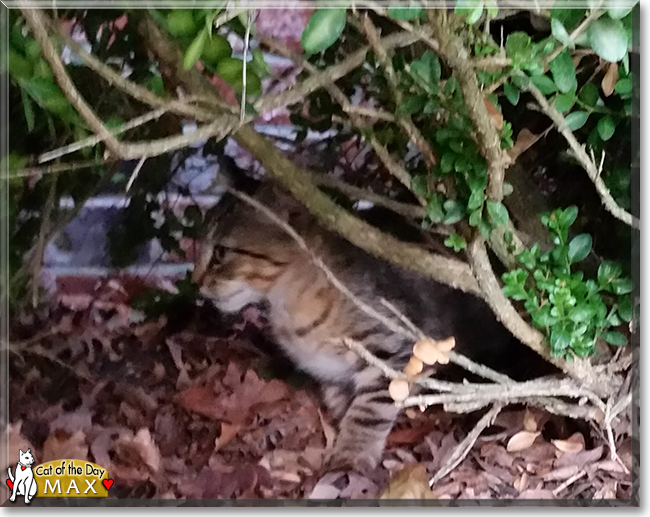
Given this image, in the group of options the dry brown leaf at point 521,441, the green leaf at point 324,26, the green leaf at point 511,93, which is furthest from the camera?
the dry brown leaf at point 521,441

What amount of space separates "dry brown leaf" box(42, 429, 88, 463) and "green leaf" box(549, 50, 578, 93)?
25.8 inches

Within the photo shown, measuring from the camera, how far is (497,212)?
2.30 feet

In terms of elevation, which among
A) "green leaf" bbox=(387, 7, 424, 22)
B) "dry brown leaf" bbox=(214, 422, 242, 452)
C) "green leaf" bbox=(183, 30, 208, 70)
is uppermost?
"green leaf" bbox=(387, 7, 424, 22)

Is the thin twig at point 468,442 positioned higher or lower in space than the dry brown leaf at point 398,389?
lower

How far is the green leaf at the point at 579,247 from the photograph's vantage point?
0.73 m

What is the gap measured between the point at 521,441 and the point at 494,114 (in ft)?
1.26

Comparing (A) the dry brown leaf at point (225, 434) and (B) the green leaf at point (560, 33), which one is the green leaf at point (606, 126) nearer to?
(B) the green leaf at point (560, 33)

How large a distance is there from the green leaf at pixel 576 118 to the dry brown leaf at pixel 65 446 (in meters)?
0.67

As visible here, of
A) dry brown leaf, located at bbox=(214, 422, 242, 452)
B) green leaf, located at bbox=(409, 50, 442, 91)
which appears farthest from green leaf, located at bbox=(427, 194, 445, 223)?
dry brown leaf, located at bbox=(214, 422, 242, 452)

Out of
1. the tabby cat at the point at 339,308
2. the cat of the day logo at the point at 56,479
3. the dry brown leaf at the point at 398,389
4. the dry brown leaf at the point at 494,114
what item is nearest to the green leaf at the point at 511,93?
the dry brown leaf at the point at 494,114

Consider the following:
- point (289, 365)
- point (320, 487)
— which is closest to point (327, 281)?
point (289, 365)

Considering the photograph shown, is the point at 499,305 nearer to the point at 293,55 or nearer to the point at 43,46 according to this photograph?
the point at 293,55

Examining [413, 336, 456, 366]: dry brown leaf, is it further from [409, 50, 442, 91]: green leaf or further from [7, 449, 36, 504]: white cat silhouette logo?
[7, 449, 36, 504]: white cat silhouette logo

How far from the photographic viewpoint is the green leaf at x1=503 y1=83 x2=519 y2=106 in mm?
670
